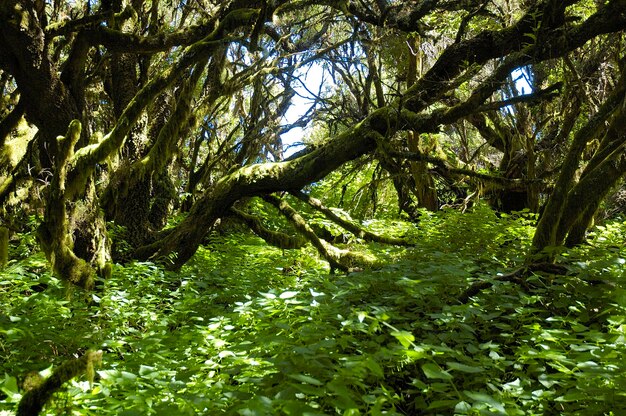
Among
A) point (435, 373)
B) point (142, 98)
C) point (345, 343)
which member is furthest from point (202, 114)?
point (435, 373)

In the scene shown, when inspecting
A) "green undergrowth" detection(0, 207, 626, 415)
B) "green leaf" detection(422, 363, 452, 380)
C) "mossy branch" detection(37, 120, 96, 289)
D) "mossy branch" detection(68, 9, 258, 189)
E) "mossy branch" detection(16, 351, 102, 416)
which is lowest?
"green undergrowth" detection(0, 207, 626, 415)

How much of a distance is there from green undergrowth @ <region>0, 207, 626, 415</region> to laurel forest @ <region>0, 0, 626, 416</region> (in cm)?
2

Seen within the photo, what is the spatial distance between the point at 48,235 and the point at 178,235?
5.70 ft

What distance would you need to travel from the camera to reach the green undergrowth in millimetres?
2031

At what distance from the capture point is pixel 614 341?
2412 millimetres

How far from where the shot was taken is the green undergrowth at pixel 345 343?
2.03 m

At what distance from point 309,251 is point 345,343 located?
4.69 meters

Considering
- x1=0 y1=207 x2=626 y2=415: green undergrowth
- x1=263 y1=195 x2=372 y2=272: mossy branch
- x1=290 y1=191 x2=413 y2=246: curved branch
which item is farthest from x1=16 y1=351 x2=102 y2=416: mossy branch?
x1=290 y1=191 x2=413 y2=246: curved branch

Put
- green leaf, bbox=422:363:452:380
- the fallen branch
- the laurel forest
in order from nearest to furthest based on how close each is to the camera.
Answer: green leaf, bbox=422:363:452:380, the laurel forest, the fallen branch

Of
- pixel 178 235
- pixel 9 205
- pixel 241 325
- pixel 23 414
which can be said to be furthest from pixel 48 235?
pixel 9 205

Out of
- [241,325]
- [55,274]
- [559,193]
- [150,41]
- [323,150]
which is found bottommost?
[241,325]

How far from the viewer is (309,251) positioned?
7.07m

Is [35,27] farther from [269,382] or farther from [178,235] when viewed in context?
[269,382]

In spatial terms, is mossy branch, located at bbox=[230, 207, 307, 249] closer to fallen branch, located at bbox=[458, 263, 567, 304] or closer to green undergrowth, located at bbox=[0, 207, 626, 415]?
green undergrowth, located at bbox=[0, 207, 626, 415]
